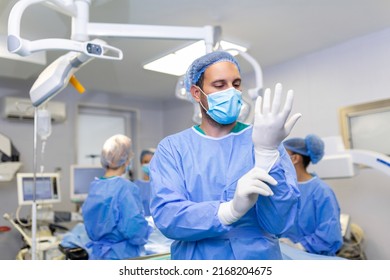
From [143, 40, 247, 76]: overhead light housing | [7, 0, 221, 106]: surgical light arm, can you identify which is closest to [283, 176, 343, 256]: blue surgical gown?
[143, 40, 247, 76]: overhead light housing

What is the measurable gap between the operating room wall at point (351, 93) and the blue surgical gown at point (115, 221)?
2.87ft

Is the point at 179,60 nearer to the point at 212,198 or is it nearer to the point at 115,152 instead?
the point at 115,152

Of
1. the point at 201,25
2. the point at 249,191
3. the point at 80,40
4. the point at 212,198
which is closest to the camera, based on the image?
the point at 249,191

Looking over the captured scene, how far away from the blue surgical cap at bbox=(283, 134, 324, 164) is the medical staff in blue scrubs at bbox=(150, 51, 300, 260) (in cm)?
Answer: 91

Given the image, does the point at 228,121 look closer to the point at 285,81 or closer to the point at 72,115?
the point at 285,81

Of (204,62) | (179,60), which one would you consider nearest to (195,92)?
(204,62)

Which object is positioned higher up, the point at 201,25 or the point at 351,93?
the point at 201,25

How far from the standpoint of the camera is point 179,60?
1464mm

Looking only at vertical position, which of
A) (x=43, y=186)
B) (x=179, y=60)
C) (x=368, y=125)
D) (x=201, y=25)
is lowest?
(x=43, y=186)

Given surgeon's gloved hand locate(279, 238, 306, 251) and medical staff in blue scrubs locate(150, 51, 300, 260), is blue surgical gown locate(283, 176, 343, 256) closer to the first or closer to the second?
surgeon's gloved hand locate(279, 238, 306, 251)

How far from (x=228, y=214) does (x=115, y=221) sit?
39.0 inches

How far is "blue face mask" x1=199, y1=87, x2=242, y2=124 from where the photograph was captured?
0.88m
